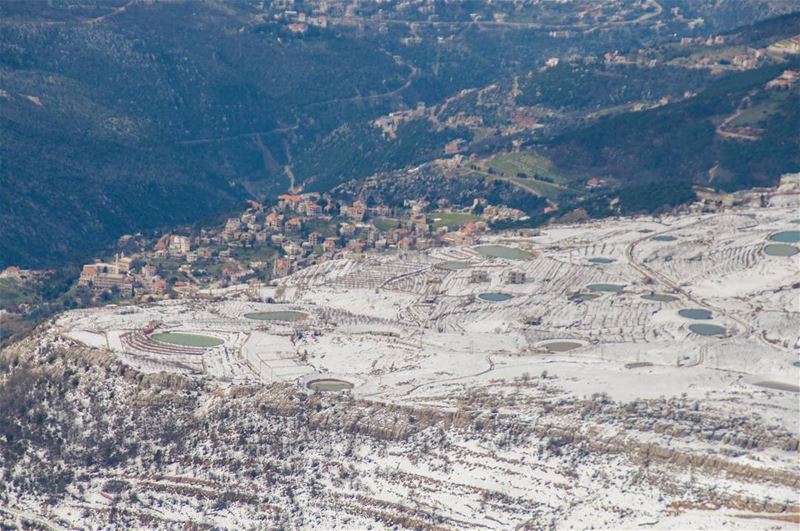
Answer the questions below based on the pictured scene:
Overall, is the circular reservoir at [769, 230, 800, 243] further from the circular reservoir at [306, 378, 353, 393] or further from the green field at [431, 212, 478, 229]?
the circular reservoir at [306, 378, 353, 393]

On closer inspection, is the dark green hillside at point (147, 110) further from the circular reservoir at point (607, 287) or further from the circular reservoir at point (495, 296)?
the circular reservoir at point (607, 287)

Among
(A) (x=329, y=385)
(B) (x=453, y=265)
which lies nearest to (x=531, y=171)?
(B) (x=453, y=265)

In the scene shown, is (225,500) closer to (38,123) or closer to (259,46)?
(38,123)

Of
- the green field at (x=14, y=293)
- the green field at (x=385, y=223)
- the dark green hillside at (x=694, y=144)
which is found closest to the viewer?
the green field at (x=14, y=293)

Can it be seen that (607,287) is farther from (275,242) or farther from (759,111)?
(759,111)

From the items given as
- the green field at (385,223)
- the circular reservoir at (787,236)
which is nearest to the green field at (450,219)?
the green field at (385,223)
